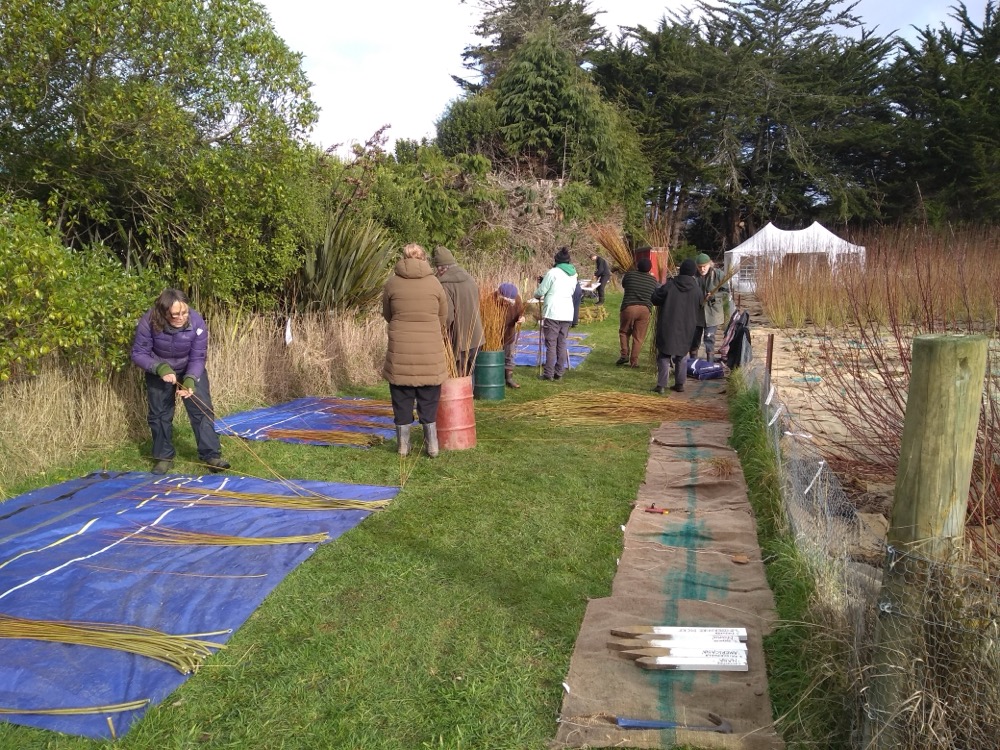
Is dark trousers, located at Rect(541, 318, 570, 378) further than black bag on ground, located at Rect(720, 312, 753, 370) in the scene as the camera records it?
Yes

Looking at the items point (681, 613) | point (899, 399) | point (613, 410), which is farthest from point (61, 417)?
point (899, 399)

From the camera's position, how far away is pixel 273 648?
3172 millimetres

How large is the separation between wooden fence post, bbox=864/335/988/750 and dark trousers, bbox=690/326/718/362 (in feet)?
21.6

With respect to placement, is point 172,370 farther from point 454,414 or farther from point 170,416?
point 454,414

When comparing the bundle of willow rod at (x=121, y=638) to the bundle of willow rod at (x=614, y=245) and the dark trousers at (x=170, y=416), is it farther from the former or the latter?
the bundle of willow rod at (x=614, y=245)

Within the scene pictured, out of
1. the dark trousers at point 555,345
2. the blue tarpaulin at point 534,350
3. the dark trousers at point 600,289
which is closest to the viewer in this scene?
the dark trousers at point 555,345

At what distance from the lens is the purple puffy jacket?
17.8ft

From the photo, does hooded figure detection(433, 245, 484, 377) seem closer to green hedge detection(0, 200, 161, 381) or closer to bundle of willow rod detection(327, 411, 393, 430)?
bundle of willow rod detection(327, 411, 393, 430)

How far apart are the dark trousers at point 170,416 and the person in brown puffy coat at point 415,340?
1299 millimetres

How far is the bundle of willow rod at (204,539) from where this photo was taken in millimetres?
4246

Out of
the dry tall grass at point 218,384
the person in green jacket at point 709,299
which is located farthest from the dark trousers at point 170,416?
the person in green jacket at point 709,299

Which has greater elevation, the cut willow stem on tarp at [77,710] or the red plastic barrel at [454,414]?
the red plastic barrel at [454,414]

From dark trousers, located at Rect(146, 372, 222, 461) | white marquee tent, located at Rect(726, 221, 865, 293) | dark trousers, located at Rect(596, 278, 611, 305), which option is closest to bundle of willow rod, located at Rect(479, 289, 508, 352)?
dark trousers, located at Rect(146, 372, 222, 461)

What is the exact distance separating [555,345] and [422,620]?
21.0ft
